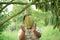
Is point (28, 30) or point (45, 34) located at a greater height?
point (28, 30)

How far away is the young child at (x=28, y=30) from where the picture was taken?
1521mm

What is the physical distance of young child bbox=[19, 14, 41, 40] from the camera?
59.9 inches

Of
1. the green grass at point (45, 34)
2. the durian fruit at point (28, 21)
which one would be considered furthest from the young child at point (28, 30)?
the green grass at point (45, 34)

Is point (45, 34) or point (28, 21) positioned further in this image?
point (45, 34)

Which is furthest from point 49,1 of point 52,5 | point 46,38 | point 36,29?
point 46,38

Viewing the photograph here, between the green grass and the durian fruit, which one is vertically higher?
the durian fruit

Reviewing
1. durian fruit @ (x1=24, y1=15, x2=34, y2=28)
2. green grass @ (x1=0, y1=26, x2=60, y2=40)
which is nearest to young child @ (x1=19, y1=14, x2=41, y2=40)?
durian fruit @ (x1=24, y1=15, x2=34, y2=28)

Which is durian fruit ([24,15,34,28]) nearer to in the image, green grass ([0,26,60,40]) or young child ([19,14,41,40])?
young child ([19,14,41,40])

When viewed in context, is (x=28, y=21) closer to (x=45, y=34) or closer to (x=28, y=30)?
(x=28, y=30)

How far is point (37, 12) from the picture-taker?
187cm

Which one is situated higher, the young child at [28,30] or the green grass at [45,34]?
the young child at [28,30]

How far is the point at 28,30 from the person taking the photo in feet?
5.05

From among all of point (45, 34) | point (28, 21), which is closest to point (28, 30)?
point (28, 21)

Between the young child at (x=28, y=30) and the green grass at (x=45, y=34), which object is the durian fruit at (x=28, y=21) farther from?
the green grass at (x=45, y=34)
